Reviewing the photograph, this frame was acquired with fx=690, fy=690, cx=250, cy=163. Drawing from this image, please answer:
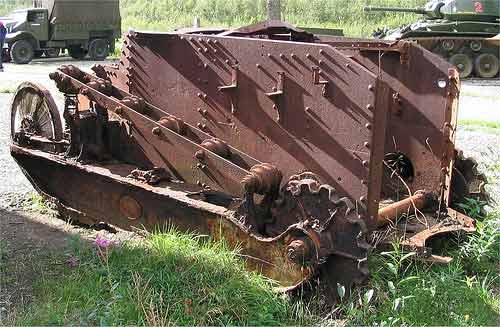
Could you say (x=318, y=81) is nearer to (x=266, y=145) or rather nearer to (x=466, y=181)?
(x=266, y=145)

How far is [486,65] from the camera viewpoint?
20.7m

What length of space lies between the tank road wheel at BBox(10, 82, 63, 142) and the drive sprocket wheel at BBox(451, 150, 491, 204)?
3.23 metres

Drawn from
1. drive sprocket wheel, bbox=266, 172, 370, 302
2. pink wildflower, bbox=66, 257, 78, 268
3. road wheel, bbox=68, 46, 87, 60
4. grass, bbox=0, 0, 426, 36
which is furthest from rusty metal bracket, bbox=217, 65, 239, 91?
road wheel, bbox=68, 46, 87, 60

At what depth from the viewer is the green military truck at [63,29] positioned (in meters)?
24.2

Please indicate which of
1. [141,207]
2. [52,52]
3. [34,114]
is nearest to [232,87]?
[141,207]

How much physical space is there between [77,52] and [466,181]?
2309cm

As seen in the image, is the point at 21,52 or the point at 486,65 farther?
the point at 21,52

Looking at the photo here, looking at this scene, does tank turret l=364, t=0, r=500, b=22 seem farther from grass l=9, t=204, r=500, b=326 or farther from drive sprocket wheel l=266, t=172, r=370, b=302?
drive sprocket wheel l=266, t=172, r=370, b=302

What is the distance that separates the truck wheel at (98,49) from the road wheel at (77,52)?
56cm

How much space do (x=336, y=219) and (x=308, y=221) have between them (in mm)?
172

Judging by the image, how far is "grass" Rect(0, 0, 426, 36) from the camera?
90.8 feet

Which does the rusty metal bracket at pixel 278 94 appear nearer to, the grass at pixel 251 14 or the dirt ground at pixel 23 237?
the dirt ground at pixel 23 237

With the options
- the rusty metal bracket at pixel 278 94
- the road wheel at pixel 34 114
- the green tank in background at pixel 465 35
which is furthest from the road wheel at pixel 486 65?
the rusty metal bracket at pixel 278 94

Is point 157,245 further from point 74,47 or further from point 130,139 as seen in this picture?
point 74,47
